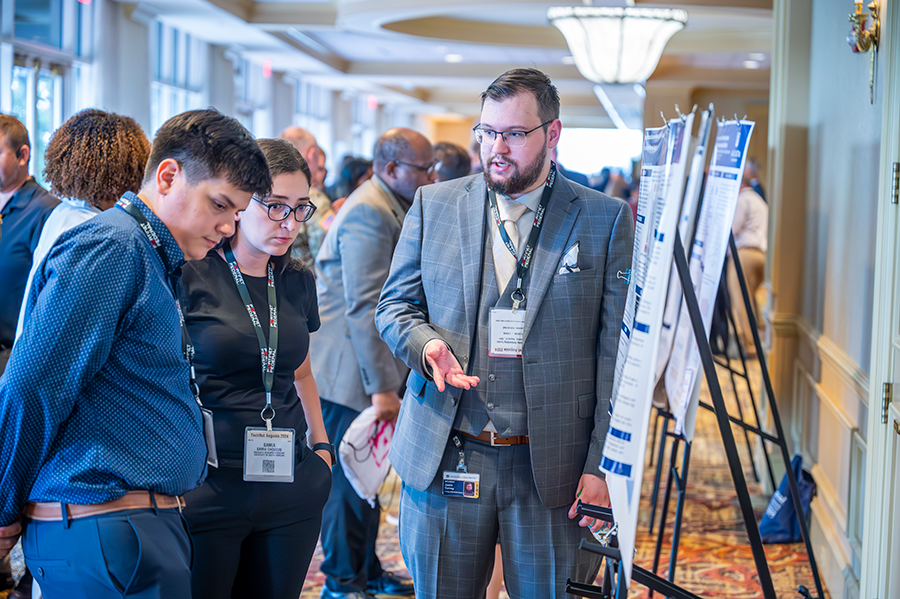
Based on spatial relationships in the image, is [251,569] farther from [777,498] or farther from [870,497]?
[777,498]

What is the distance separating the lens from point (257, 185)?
1405 mm

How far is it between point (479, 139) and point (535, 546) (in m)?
0.94

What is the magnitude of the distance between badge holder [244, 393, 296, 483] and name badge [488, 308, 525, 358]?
0.51m

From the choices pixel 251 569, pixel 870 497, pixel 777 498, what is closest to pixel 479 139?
pixel 251 569

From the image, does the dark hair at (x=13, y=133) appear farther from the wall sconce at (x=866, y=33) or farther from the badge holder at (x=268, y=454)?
the wall sconce at (x=866, y=33)

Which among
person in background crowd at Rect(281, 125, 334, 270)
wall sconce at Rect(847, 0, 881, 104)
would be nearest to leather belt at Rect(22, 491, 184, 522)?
wall sconce at Rect(847, 0, 881, 104)

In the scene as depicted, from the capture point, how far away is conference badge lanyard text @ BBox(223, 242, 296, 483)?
5.74 ft

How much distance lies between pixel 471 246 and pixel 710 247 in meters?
0.86

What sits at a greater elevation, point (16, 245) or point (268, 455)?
point (16, 245)

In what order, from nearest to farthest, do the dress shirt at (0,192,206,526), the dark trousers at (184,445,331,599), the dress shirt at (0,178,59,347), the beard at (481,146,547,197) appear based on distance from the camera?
the dress shirt at (0,192,206,526)
the dark trousers at (184,445,331,599)
the beard at (481,146,547,197)
the dress shirt at (0,178,59,347)

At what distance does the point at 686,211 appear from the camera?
6.03ft

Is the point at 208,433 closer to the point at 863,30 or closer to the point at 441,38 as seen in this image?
the point at 863,30

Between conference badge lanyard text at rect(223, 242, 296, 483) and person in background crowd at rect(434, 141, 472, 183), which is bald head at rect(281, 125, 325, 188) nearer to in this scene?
person in background crowd at rect(434, 141, 472, 183)

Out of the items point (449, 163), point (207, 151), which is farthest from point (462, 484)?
point (449, 163)
